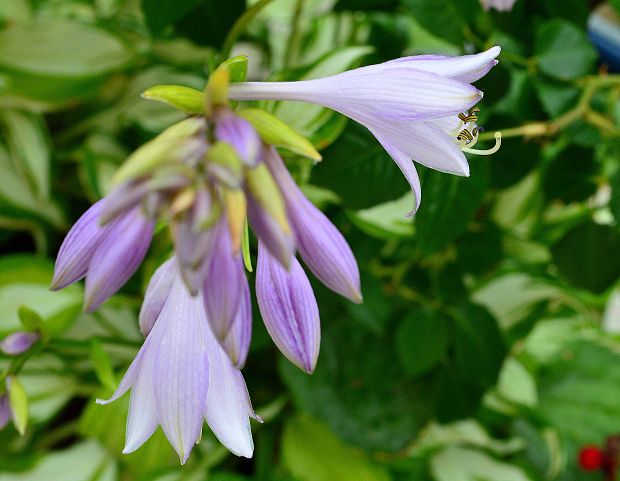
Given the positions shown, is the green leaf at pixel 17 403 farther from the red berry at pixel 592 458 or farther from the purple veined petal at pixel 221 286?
the red berry at pixel 592 458

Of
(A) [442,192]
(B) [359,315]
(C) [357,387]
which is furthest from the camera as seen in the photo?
(C) [357,387]

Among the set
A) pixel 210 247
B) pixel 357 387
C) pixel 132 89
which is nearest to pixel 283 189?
pixel 210 247

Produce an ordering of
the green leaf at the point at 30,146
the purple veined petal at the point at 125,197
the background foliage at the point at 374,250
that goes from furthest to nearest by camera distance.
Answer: the green leaf at the point at 30,146
the background foliage at the point at 374,250
the purple veined petal at the point at 125,197

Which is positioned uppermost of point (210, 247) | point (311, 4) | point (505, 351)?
point (210, 247)

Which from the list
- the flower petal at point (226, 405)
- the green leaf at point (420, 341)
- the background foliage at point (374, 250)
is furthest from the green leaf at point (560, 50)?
the flower petal at point (226, 405)

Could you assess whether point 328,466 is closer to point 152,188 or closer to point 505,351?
point 505,351

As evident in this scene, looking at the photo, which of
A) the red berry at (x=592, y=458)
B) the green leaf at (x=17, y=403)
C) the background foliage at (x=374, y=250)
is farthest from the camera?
the red berry at (x=592, y=458)
